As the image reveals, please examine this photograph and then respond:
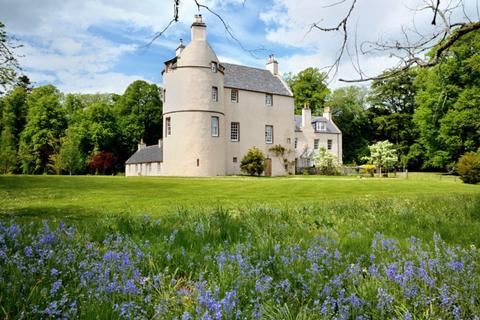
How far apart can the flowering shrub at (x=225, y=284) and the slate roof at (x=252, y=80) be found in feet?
123

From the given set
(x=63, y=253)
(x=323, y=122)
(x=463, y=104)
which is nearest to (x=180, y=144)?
(x=323, y=122)

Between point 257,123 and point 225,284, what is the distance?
39.9 metres

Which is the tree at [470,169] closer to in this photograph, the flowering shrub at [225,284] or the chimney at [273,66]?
the chimney at [273,66]

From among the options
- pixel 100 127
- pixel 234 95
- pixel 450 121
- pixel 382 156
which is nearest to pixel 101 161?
pixel 100 127

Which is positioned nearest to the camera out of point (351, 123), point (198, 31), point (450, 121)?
point (198, 31)

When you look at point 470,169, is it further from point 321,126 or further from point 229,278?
point 229,278

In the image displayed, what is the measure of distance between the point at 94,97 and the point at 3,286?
76.1 m

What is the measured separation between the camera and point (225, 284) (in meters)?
2.93

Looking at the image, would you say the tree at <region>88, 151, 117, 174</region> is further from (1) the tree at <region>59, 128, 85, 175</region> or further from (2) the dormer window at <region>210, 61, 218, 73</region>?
(2) the dormer window at <region>210, 61, 218, 73</region>

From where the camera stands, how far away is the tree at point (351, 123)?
2500 inches

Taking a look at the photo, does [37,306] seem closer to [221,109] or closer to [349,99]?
[221,109]

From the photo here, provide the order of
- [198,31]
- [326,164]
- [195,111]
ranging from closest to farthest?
1. [195,111]
2. [198,31]
3. [326,164]

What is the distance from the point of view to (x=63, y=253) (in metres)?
3.46

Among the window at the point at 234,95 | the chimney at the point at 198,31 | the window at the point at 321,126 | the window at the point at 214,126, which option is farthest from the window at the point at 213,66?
the window at the point at 321,126
